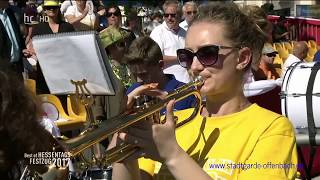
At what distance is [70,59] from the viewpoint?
3811 mm

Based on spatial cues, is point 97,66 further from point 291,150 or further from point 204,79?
point 291,150

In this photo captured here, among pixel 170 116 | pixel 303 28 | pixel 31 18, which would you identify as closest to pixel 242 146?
pixel 170 116

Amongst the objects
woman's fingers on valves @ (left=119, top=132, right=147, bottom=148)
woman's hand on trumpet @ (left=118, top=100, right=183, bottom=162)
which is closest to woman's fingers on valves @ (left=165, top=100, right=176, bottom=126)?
woman's hand on trumpet @ (left=118, top=100, right=183, bottom=162)

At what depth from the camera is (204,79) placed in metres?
2.23

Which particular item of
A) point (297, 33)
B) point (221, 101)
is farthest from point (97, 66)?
point (297, 33)

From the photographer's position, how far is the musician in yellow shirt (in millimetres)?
1956

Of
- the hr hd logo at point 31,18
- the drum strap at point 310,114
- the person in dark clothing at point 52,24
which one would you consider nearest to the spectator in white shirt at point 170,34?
the person in dark clothing at point 52,24

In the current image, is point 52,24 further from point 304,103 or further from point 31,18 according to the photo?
point 304,103

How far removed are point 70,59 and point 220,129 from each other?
5.93 ft

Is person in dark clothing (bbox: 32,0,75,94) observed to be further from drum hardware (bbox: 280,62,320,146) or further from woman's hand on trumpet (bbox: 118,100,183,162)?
woman's hand on trumpet (bbox: 118,100,183,162)

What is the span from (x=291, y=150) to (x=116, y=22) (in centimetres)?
628

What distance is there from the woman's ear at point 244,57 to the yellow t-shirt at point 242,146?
0.50ft

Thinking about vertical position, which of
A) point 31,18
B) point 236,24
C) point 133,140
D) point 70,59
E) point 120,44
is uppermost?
point 236,24

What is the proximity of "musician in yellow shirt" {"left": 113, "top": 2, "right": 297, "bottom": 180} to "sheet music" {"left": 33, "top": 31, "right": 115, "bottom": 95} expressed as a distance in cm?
129
